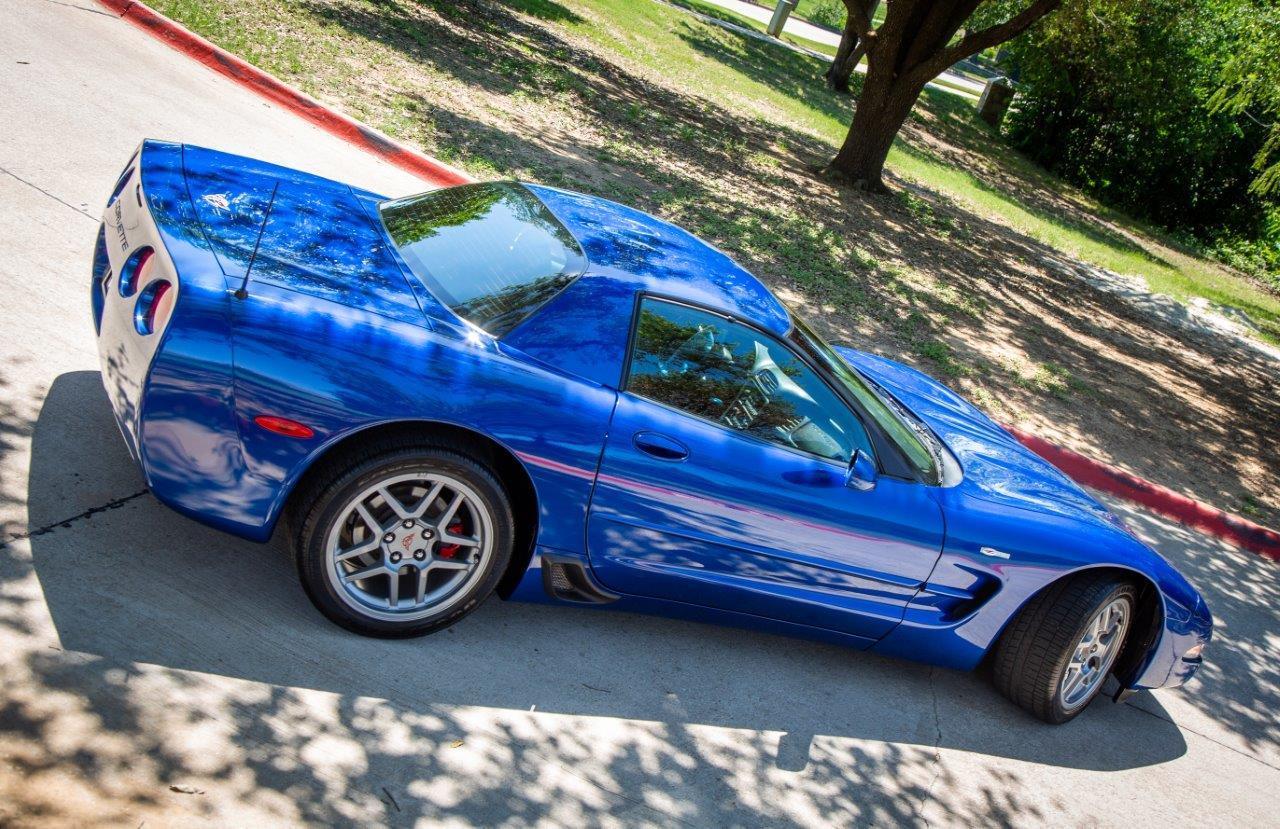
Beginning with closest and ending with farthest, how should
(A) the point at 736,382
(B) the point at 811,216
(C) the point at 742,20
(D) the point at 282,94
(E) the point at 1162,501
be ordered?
(A) the point at 736,382, (E) the point at 1162,501, (D) the point at 282,94, (B) the point at 811,216, (C) the point at 742,20

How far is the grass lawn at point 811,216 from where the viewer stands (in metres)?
9.08

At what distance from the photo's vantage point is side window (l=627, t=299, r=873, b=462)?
3928 mm

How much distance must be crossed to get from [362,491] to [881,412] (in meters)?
2.21

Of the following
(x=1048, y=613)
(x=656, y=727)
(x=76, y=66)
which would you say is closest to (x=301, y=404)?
(x=656, y=727)

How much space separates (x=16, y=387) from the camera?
429 cm

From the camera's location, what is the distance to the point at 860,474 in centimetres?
412

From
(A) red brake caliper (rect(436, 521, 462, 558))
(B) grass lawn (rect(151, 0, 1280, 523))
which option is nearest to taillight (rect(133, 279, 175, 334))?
(A) red brake caliper (rect(436, 521, 462, 558))

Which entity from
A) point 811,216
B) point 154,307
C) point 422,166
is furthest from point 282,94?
point 154,307

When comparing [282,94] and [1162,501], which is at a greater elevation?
[282,94]

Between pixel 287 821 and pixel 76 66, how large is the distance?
7377 millimetres

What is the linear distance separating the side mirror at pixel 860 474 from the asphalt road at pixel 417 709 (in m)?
0.95

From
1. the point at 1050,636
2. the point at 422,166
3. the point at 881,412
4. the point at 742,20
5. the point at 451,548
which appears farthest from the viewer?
the point at 742,20

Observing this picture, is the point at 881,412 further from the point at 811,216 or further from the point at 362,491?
the point at 811,216

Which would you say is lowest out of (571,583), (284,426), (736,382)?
(571,583)
